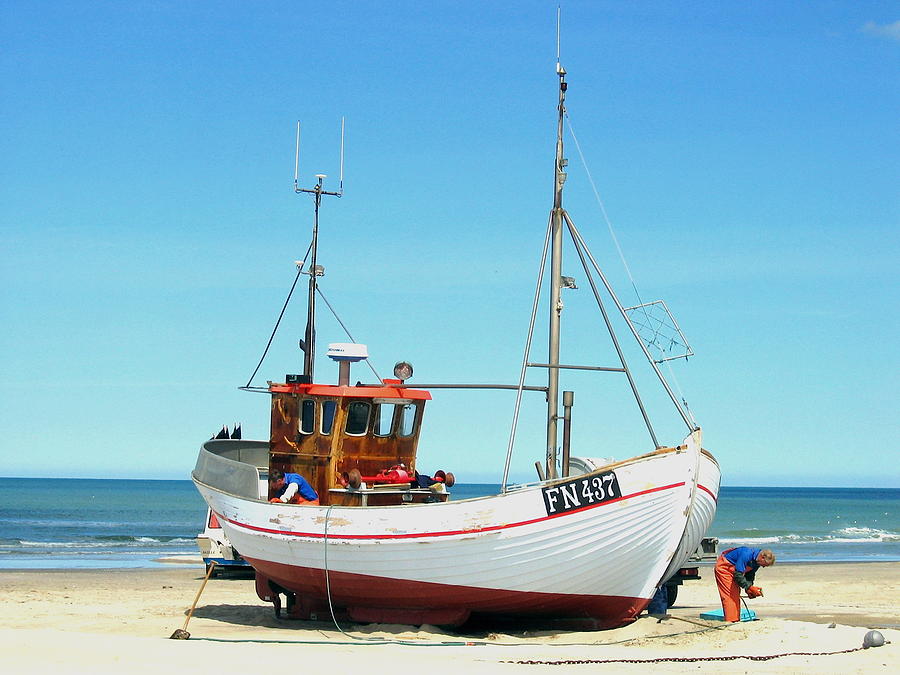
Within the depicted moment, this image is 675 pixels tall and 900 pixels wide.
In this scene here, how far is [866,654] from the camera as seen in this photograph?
12062mm

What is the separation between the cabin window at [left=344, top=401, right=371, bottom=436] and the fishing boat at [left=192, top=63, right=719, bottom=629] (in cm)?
2

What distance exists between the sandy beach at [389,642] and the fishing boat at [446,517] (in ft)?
1.50

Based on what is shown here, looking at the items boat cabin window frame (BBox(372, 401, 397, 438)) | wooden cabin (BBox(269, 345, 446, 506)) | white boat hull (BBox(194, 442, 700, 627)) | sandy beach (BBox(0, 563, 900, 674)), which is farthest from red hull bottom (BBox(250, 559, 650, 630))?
boat cabin window frame (BBox(372, 401, 397, 438))

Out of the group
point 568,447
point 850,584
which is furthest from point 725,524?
point 568,447

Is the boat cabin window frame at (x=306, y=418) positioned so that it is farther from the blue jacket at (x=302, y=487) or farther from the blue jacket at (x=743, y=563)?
the blue jacket at (x=743, y=563)

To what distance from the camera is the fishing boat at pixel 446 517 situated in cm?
1284

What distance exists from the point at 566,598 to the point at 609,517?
1.23 m

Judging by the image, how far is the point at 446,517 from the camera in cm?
1302

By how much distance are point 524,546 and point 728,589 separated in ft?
9.22

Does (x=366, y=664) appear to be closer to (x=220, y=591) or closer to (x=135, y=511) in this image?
(x=220, y=591)

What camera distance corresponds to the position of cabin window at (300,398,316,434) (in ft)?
52.4

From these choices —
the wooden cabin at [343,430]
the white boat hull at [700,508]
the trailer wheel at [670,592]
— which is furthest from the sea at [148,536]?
the white boat hull at [700,508]

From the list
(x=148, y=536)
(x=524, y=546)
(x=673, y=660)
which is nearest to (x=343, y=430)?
(x=524, y=546)

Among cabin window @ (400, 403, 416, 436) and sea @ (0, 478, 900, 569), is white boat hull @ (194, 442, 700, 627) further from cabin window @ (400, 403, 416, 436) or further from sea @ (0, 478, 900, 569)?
sea @ (0, 478, 900, 569)
